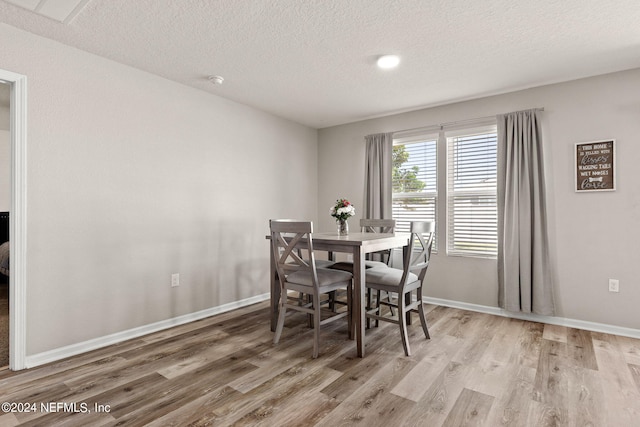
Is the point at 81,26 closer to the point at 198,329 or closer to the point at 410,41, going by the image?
the point at 410,41

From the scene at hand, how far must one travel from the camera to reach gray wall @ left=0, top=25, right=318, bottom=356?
8.02 ft

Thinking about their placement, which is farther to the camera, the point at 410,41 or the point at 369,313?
the point at 369,313

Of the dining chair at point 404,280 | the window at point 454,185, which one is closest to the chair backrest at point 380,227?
the window at point 454,185

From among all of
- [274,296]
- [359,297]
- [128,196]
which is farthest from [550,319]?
[128,196]

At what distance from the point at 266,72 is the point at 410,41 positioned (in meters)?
1.28

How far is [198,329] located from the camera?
3.12 m

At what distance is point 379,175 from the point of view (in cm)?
435

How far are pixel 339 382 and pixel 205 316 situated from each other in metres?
1.87

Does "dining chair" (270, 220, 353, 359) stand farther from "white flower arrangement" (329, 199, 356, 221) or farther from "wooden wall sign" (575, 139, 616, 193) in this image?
"wooden wall sign" (575, 139, 616, 193)

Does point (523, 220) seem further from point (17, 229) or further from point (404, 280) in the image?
point (17, 229)

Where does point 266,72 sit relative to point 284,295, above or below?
above

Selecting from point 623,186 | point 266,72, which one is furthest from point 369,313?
point 623,186

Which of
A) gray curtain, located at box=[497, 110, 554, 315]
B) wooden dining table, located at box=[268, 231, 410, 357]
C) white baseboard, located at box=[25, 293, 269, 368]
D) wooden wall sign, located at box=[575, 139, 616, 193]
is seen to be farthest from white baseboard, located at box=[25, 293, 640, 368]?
wooden dining table, located at box=[268, 231, 410, 357]

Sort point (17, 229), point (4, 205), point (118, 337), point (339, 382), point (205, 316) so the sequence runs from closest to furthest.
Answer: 1. point (339, 382)
2. point (17, 229)
3. point (118, 337)
4. point (205, 316)
5. point (4, 205)
